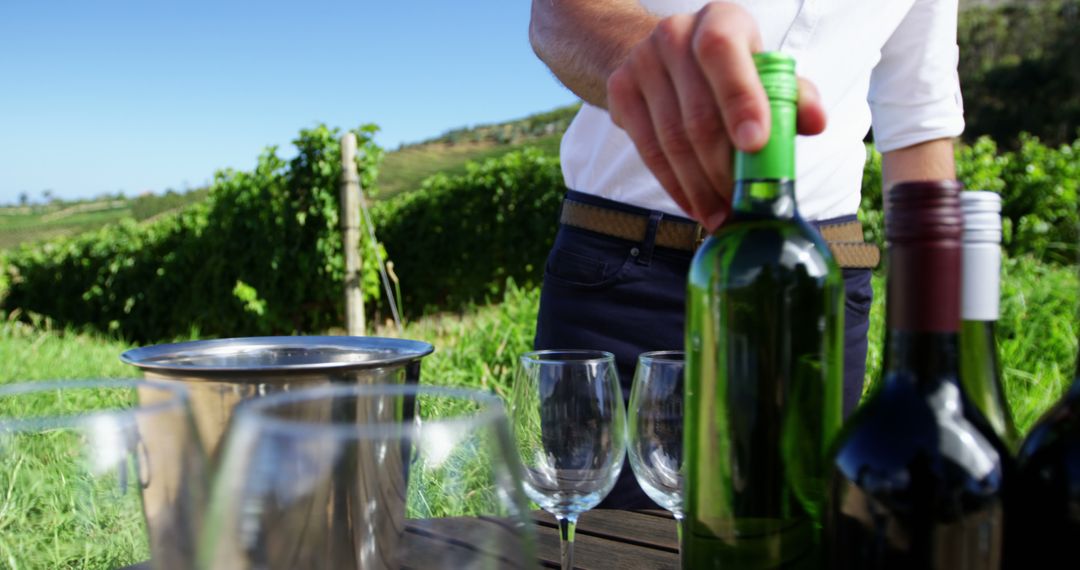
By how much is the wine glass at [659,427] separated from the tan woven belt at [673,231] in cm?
63

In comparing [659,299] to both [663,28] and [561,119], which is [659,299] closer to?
[663,28]

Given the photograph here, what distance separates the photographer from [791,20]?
1422 millimetres

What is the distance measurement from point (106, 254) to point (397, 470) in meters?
12.8

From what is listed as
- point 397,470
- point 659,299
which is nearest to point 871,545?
point 397,470

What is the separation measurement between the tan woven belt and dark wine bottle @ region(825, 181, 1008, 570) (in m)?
0.98

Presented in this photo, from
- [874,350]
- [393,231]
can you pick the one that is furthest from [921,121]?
[393,231]

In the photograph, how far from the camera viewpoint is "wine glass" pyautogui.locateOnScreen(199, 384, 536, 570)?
41 cm

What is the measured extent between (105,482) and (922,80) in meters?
1.69

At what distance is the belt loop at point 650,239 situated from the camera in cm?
154

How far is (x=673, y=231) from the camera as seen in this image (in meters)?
1.54

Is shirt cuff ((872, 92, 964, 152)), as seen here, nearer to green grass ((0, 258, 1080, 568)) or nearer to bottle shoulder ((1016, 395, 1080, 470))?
green grass ((0, 258, 1080, 568))

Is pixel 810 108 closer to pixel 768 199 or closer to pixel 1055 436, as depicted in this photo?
pixel 768 199

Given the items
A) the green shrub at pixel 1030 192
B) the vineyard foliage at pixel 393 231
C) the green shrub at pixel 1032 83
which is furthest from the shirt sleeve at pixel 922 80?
the green shrub at pixel 1032 83

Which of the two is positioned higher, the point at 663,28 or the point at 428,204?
the point at 428,204
